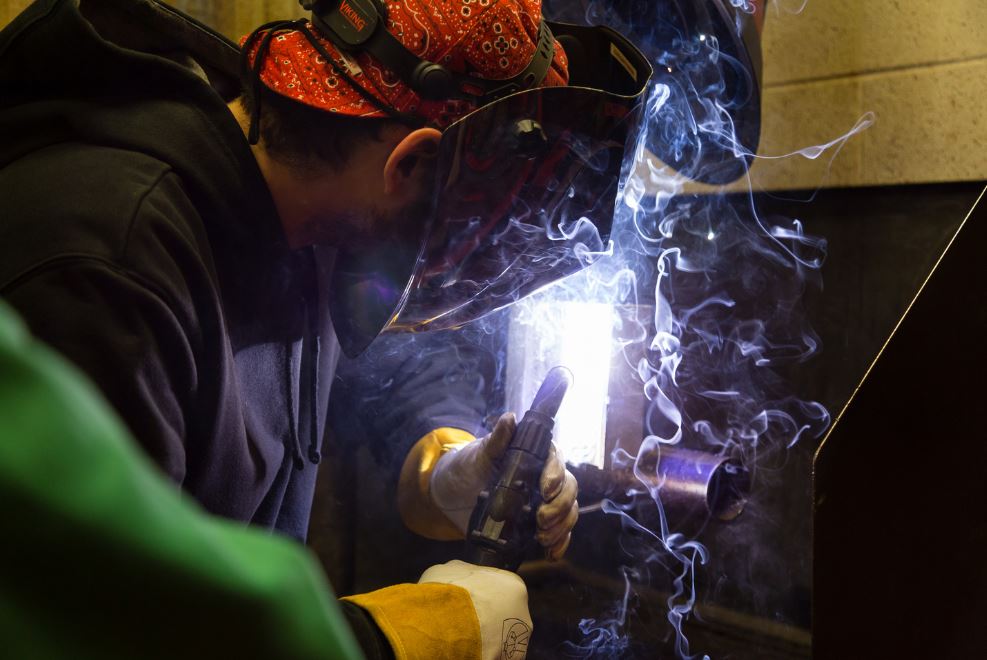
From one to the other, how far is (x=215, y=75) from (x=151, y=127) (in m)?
0.34

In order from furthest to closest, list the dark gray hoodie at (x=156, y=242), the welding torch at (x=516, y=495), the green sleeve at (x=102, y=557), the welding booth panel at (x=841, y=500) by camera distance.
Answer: the welding torch at (x=516, y=495)
the welding booth panel at (x=841, y=500)
the dark gray hoodie at (x=156, y=242)
the green sleeve at (x=102, y=557)

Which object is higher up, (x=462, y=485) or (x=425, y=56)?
(x=425, y=56)

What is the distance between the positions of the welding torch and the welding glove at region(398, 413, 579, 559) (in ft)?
0.14

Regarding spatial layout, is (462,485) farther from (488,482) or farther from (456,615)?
(456,615)

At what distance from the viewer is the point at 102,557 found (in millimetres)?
289

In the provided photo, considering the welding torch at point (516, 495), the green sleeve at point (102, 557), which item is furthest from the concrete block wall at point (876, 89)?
→ the green sleeve at point (102, 557)

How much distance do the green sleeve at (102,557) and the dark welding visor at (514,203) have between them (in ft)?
3.96

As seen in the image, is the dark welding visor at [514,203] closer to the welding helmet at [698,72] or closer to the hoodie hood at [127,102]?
the hoodie hood at [127,102]

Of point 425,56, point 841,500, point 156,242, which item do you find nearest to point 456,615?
point 841,500

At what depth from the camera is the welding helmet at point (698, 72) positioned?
2043 millimetres


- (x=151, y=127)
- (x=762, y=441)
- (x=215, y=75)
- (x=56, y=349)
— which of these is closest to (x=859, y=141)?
(x=762, y=441)

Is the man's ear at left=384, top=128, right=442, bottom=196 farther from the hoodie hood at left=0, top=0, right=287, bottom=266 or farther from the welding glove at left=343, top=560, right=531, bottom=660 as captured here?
the welding glove at left=343, top=560, right=531, bottom=660

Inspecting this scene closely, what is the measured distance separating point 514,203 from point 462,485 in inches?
30.8

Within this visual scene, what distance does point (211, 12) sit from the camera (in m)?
3.33
